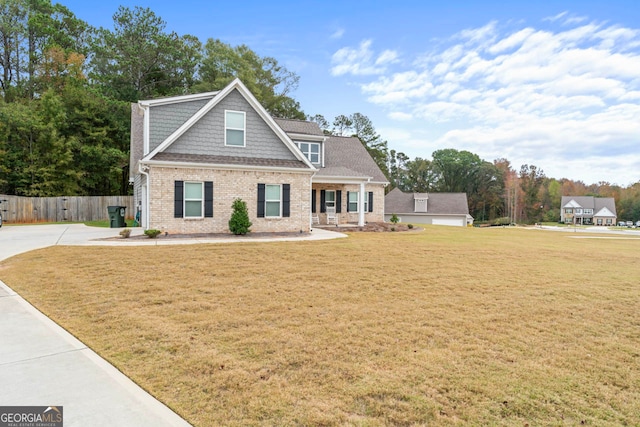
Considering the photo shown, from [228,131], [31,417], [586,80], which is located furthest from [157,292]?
[586,80]

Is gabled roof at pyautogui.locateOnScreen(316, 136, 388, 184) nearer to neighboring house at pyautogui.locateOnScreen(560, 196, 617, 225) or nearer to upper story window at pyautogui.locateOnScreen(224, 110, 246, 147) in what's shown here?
upper story window at pyautogui.locateOnScreen(224, 110, 246, 147)

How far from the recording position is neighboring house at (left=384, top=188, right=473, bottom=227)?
1827 inches

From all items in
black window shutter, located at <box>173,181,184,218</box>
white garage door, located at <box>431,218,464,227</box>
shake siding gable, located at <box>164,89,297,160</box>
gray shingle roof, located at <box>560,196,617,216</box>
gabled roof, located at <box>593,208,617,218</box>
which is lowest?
white garage door, located at <box>431,218,464,227</box>

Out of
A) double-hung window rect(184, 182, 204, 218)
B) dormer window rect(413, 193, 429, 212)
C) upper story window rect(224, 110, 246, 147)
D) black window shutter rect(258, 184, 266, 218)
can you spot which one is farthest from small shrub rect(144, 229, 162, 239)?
dormer window rect(413, 193, 429, 212)

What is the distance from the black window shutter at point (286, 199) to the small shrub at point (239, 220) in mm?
1922

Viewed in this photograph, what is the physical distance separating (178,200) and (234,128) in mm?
3975

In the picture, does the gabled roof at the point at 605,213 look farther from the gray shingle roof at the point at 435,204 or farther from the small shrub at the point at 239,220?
the small shrub at the point at 239,220

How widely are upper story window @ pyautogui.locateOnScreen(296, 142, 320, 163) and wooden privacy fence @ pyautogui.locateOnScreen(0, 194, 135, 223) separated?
47.8ft

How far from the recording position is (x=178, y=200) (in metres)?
13.8

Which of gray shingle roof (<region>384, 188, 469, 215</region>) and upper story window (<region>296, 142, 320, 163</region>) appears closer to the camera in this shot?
upper story window (<region>296, 142, 320, 163</region>)

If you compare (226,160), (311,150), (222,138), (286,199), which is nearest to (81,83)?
(311,150)

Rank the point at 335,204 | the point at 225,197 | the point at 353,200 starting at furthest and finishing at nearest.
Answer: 1. the point at 353,200
2. the point at 335,204
3. the point at 225,197

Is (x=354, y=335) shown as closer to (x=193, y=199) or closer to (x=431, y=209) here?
(x=193, y=199)

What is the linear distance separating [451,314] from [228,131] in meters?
12.6
